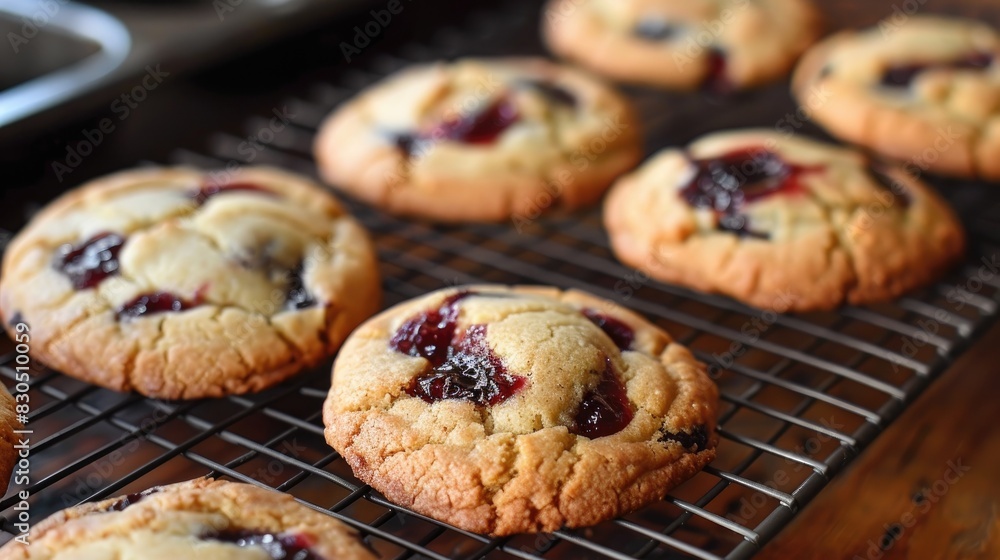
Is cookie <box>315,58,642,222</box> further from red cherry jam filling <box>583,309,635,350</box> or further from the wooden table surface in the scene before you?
the wooden table surface

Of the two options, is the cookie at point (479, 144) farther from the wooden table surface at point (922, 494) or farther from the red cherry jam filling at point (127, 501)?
the red cherry jam filling at point (127, 501)

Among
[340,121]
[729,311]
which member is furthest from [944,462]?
[340,121]

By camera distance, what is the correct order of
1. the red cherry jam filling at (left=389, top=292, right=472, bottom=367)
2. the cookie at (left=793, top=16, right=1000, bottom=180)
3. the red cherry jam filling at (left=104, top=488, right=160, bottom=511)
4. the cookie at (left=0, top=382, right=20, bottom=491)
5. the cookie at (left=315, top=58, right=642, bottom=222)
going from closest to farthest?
the red cherry jam filling at (left=104, top=488, right=160, bottom=511) < the cookie at (left=0, top=382, right=20, bottom=491) < the red cherry jam filling at (left=389, top=292, right=472, bottom=367) < the cookie at (left=315, top=58, right=642, bottom=222) < the cookie at (left=793, top=16, right=1000, bottom=180)

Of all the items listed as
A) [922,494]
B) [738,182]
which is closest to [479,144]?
[738,182]

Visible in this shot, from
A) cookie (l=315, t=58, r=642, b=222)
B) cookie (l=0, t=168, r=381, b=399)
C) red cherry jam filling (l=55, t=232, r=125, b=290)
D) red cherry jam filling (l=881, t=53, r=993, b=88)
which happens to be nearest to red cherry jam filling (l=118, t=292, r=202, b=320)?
cookie (l=0, t=168, r=381, b=399)

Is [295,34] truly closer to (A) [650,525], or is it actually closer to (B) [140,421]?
(B) [140,421]

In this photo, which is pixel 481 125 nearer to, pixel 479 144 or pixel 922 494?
pixel 479 144

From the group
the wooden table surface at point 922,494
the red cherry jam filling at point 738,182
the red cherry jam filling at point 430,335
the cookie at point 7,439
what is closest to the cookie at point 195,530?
the cookie at point 7,439
